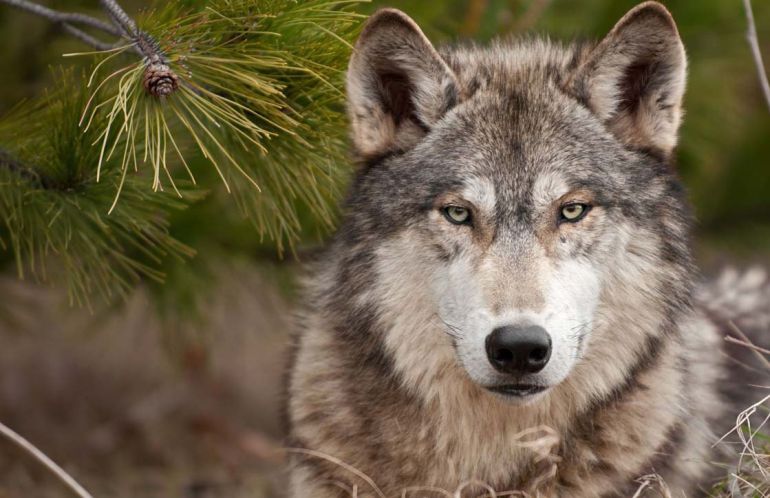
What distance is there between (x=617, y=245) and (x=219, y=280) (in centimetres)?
275

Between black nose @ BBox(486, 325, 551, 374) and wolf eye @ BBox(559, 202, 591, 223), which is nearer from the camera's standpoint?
black nose @ BBox(486, 325, 551, 374)

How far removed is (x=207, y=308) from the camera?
617cm

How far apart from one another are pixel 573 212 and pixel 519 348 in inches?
25.3

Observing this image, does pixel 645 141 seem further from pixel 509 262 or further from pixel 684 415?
pixel 684 415

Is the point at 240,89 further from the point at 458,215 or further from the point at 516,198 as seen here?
the point at 516,198

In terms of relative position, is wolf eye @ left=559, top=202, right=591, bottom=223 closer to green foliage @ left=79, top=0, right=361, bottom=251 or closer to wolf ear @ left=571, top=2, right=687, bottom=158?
wolf ear @ left=571, top=2, right=687, bottom=158

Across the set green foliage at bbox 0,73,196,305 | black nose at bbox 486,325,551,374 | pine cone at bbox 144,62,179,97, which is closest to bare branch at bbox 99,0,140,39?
pine cone at bbox 144,62,179,97

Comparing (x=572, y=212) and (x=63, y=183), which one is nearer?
(x=572, y=212)

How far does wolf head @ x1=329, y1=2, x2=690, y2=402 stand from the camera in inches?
144

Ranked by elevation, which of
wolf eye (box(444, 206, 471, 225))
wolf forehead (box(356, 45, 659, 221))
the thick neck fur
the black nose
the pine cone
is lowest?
the thick neck fur

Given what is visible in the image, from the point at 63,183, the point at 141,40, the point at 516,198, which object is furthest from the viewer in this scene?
the point at 63,183

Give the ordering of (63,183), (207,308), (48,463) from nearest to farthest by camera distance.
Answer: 1. (48,463)
2. (63,183)
3. (207,308)

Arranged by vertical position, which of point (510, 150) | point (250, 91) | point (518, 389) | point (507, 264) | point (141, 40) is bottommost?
point (518, 389)

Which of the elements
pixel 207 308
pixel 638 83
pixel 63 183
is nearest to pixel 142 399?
pixel 207 308
